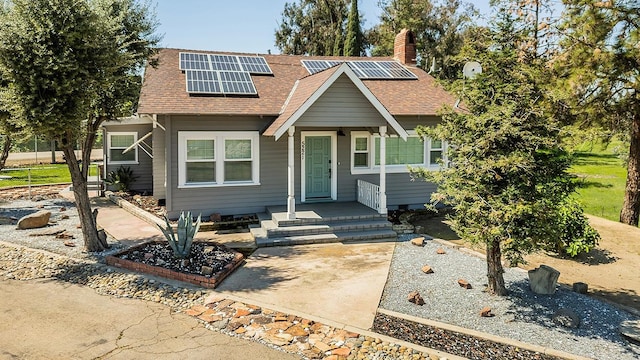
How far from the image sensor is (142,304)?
707 centimetres

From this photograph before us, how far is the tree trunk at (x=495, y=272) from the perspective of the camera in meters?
7.43

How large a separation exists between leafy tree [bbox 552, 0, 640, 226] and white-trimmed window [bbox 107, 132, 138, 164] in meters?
16.2

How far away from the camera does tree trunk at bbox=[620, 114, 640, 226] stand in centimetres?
1401

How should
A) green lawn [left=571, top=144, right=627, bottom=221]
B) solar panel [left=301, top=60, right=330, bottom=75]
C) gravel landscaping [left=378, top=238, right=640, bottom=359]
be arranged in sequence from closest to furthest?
gravel landscaping [left=378, top=238, right=640, bottom=359], green lawn [left=571, top=144, right=627, bottom=221], solar panel [left=301, top=60, right=330, bottom=75]

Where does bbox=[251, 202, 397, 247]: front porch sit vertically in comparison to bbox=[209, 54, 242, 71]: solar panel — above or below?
below

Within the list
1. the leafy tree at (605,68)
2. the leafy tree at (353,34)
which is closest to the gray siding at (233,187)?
the leafy tree at (605,68)

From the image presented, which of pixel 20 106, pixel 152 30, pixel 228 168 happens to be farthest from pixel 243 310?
pixel 152 30

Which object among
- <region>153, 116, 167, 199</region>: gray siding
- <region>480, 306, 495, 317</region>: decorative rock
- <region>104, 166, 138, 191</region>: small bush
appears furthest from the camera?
<region>104, 166, 138, 191</region>: small bush

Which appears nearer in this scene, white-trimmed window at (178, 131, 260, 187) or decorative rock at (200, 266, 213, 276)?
decorative rock at (200, 266, 213, 276)

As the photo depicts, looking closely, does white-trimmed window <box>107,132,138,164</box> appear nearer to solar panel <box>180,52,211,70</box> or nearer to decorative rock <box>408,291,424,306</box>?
solar panel <box>180,52,211,70</box>

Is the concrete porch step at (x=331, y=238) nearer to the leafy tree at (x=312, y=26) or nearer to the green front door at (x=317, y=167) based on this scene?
the green front door at (x=317, y=167)

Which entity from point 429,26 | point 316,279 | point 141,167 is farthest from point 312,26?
point 316,279

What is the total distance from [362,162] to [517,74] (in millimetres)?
7996

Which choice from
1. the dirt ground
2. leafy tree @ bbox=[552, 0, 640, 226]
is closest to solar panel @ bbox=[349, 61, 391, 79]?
leafy tree @ bbox=[552, 0, 640, 226]
